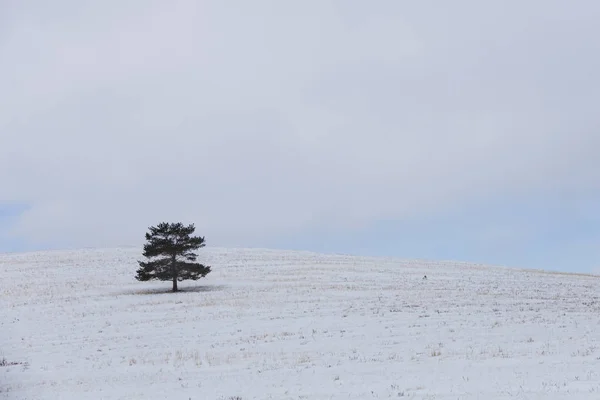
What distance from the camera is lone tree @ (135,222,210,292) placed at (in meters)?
41.8

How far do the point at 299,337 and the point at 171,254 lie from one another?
21.6m

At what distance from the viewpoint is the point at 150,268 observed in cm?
4144

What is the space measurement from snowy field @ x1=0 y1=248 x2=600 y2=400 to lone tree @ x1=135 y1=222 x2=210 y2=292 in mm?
1357

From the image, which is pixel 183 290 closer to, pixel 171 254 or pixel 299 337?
pixel 171 254

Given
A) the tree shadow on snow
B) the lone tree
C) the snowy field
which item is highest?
the lone tree

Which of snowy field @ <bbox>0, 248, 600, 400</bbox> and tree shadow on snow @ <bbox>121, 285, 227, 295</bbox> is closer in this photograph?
snowy field @ <bbox>0, 248, 600, 400</bbox>

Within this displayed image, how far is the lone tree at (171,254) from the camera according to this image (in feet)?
137

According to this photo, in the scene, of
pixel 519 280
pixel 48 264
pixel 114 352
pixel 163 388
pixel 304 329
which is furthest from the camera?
pixel 48 264

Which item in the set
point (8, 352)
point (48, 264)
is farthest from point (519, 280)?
point (48, 264)

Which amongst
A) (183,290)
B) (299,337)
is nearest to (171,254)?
(183,290)

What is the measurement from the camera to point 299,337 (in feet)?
76.4

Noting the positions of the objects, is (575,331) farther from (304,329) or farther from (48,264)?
(48,264)

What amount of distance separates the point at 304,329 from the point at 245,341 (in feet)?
10.6

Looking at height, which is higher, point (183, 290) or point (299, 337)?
point (183, 290)
